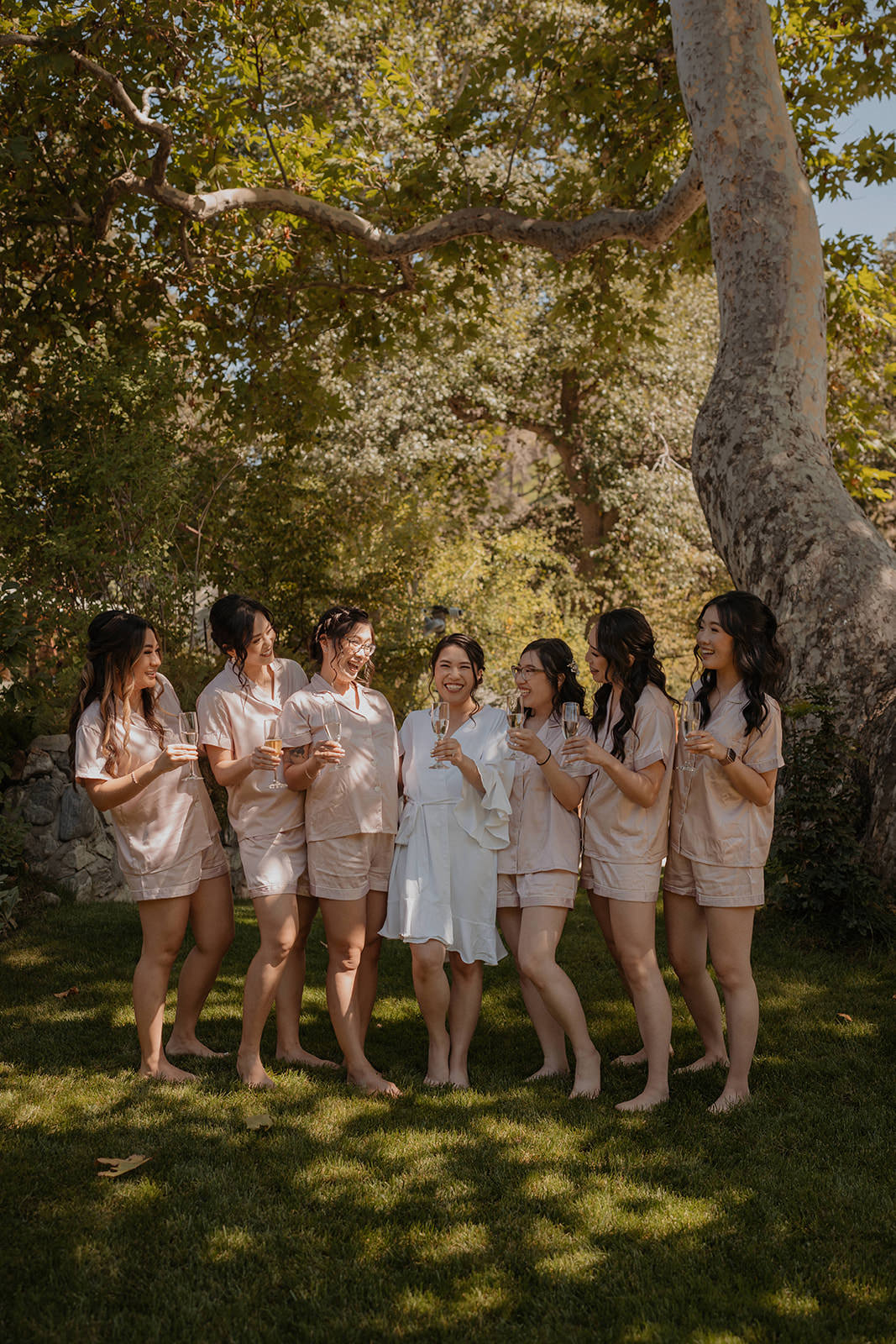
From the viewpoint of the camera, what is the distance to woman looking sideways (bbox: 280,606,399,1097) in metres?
4.38

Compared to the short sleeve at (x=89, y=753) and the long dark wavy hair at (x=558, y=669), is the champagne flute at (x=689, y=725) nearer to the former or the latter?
the long dark wavy hair at (x=558, y=669)

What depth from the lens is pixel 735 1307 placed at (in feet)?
9.15

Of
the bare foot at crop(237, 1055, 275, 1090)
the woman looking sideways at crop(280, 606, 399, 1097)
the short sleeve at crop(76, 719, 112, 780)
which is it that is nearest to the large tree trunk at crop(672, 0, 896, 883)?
the woman looking sideways at crop(280, 606, 399, 1097)

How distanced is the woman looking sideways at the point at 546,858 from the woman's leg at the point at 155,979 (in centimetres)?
145

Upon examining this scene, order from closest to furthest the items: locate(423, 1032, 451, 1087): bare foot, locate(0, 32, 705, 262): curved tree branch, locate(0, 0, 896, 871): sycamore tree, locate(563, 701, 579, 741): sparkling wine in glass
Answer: locate(563, 701, 579, 741): sparkling wine in glass < locate(423, 1032, 451, 1087): bare foot < locate(0, 0, 896, 871): sycamore tree < locate(0, 32, 705, 262): curved tree branch

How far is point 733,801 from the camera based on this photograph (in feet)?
13.9

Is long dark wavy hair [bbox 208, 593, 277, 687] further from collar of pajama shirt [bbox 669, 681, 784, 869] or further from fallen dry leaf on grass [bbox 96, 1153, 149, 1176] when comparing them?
fallen dry leaf on grass [bbox 96, 1153, 149, 1176]

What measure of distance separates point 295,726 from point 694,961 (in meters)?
2.00

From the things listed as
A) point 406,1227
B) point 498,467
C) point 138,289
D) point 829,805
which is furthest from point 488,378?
point 406,1227

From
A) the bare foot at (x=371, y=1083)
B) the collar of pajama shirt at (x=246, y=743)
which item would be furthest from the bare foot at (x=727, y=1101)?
the collar of pajama shirt at (x=246, y=743)

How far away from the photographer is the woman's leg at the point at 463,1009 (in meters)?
4.44

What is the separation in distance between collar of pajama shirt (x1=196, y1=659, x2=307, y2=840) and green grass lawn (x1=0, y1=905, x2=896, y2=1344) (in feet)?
3.62

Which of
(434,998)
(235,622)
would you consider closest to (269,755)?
(235,622)

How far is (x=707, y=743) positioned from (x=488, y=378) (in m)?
17.8
